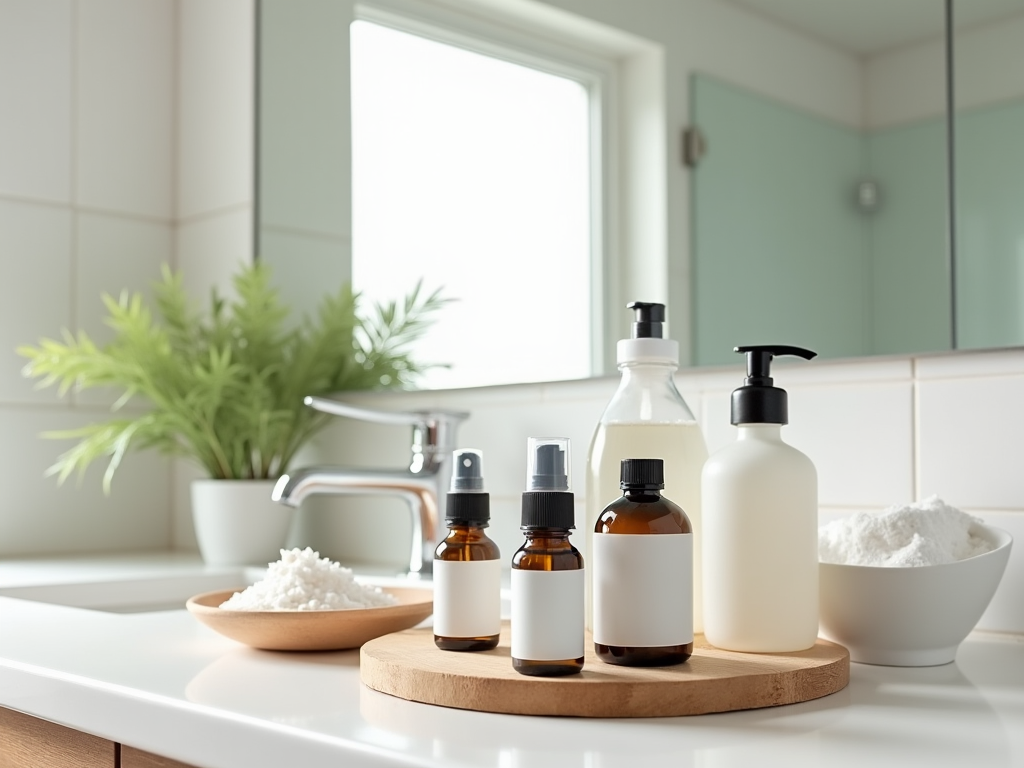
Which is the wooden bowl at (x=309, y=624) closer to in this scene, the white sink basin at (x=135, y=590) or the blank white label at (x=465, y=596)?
the blank white label at (x=465, y=596)

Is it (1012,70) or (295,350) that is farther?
(295,350)

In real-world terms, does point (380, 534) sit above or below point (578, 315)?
below

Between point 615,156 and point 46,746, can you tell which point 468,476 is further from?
point 615,156

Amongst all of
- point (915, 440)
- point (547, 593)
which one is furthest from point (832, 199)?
point (547, 593)

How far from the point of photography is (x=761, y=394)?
2.52 feet

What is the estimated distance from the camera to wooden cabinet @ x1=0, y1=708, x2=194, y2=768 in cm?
70

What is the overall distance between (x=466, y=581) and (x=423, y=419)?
65 cm

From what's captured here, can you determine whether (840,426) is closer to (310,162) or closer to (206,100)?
(310,162)

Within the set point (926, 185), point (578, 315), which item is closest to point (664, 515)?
point (926, 185)

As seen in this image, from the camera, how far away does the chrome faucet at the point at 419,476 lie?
1368 millimetres

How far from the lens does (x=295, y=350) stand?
5.27 ft

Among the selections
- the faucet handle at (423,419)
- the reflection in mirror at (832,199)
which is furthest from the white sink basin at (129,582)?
the reflection in mirror at (832,199)

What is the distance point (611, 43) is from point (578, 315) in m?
0.33

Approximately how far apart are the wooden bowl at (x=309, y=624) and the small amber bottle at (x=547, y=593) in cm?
21
